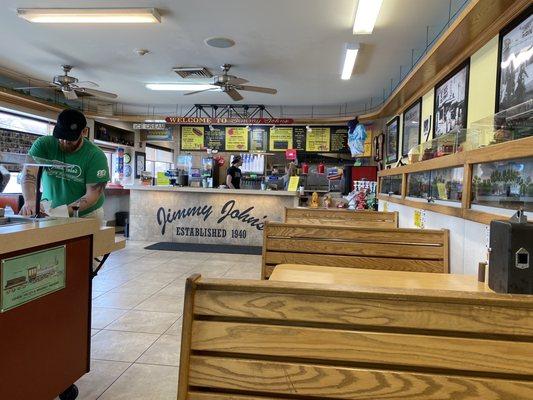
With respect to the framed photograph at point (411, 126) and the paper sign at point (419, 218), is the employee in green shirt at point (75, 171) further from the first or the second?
the framed photograph at point (411, 126)

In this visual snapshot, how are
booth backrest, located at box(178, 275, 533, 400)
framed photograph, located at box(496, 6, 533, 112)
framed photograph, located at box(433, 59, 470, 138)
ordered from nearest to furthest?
1. booth backrest, located at box(178, 275, 533, 400)
2. framed photograph, located at box(496, 6, 533, 112)
3. framed photograph, located at box(433, 59, 470, 138)

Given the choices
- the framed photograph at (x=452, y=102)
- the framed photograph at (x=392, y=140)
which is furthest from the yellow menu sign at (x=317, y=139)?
the framed photograph at (x=452, y=102)

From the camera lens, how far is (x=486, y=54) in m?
3.47

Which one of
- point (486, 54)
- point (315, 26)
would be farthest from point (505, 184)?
point (315, 26)

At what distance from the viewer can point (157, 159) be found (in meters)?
12.1

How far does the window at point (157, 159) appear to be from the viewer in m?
11.5

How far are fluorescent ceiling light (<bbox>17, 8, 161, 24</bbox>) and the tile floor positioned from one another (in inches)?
118

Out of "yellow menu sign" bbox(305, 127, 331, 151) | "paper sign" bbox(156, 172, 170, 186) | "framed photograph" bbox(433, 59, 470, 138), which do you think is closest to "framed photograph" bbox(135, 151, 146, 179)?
"paper sign" bbox(156, 172, 170, 186)

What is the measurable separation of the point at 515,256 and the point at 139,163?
10.4m

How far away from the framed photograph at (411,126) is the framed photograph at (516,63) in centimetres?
233

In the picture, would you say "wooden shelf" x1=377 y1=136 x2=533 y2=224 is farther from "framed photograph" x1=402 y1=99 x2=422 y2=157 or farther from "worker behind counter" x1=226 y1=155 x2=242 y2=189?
"worker behind counter" x1=226 y1=155 x2=242 y2=189

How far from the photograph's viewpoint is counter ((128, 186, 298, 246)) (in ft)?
23.5

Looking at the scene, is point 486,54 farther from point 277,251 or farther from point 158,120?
point 158,120

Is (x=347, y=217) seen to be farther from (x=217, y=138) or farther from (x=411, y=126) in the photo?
(x=217, y=138)
